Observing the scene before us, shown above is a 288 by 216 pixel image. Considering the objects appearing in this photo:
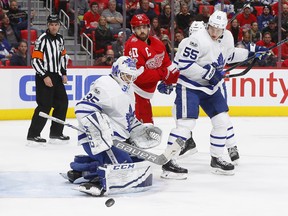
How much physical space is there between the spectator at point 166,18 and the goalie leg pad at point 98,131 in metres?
6.04

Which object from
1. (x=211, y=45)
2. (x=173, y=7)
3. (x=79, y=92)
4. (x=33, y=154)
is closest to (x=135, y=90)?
(x=211, y=45)

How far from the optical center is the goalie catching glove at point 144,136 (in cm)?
606

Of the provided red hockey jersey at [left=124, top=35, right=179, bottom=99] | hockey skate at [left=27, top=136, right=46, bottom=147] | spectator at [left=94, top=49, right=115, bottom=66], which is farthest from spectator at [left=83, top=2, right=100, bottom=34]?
red hockey jersey at [left=124, top=35, right=179, bottom=99]

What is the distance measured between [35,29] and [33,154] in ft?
11.8

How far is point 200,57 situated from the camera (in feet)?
21.5

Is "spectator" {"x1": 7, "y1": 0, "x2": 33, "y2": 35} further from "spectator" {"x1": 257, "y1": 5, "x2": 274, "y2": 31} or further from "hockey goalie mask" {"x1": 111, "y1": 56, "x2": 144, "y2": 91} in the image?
"hockey goalie mask" {"x1": 111, "y1": 56, "x2": 144, "y2": 91}

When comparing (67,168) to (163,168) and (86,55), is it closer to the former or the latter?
(163,168)

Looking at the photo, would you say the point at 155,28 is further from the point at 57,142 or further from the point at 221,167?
the point at 221,167

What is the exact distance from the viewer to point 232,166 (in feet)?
21.7

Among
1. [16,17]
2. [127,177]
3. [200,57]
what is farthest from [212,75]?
[16,17]

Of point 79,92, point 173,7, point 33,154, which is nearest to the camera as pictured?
point 33,154

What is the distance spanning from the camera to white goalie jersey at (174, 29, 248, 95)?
21.2 feet

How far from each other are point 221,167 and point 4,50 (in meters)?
4.68

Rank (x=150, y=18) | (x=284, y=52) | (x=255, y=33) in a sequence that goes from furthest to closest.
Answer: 1. (x=255, y=33)
2. (x=150, y=18)
3. (x=284, y=52)
